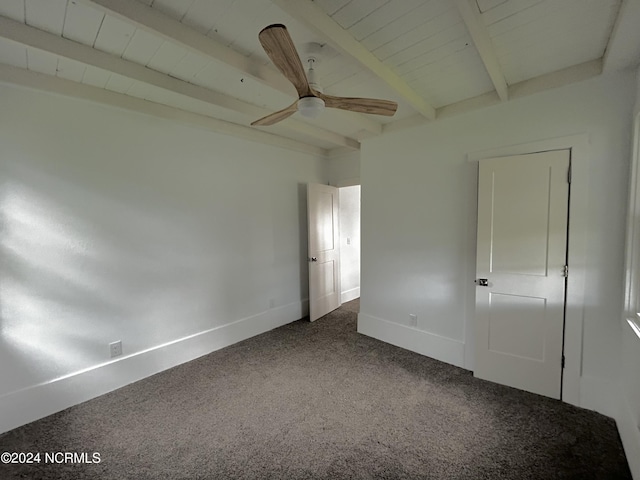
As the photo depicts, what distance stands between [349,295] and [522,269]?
307 centimetres

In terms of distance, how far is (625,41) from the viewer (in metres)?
1.58

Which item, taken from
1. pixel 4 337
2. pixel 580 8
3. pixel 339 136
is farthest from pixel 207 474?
pixel 339 136

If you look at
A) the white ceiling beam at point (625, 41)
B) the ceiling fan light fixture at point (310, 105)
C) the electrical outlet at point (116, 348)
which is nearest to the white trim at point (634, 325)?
the white ceiling beam at point (625, 41)

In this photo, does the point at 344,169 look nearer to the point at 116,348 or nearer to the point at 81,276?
the point at 81,276

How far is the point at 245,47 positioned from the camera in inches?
69.6

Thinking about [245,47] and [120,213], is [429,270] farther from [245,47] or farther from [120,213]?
[120,213]

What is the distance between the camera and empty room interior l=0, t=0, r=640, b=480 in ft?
5.24

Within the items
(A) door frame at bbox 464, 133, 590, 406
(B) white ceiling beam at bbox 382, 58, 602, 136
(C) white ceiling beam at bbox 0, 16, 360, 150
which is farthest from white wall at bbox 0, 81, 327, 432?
(A) door frame at bbox 464, 133, 590, 406

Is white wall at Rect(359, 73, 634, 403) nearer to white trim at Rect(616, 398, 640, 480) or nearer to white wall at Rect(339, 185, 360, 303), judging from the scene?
white trim at Rect(616, 398, 640, 480)

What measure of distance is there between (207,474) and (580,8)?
3234 millimetres

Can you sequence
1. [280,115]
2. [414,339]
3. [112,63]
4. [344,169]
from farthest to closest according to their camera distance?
[344,169]
[414,339]
[280,115]
[112,63]

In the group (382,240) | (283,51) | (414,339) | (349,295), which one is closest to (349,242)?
(349,295)

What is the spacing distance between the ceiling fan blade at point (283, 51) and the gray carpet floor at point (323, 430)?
2204 millimetres

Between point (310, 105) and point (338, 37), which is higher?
point (338, 37)
